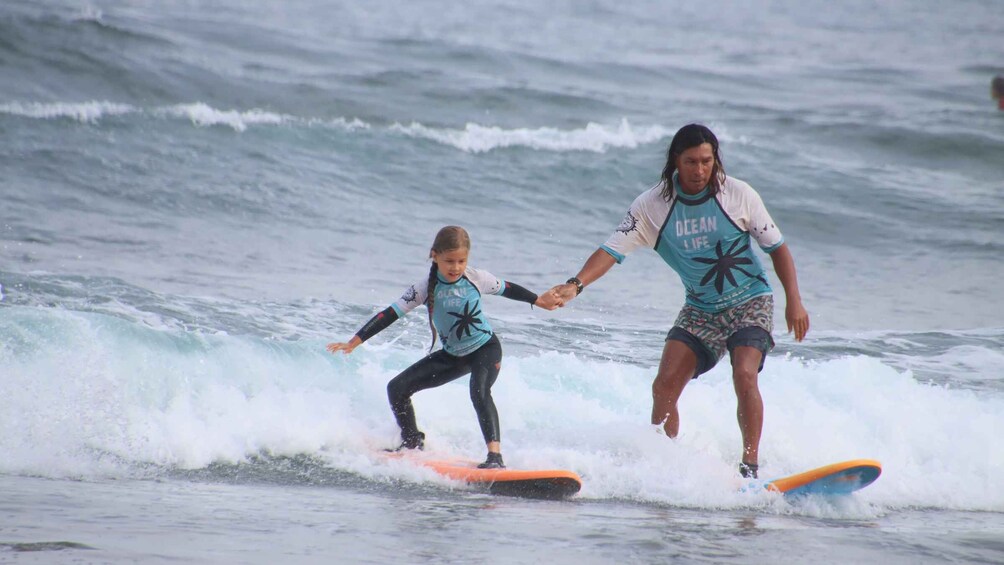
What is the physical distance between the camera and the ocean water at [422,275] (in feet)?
16.8

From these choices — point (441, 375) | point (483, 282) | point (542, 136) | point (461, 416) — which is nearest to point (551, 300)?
point (483, 282)

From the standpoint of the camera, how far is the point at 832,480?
18.2 ft

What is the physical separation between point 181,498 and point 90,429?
150 cm

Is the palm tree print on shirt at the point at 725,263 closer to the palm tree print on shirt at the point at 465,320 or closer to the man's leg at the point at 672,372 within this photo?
the man's leg at the point at 672,372

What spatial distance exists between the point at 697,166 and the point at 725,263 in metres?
0.57

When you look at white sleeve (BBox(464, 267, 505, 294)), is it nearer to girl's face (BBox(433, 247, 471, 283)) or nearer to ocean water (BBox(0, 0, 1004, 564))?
girl's face (BBox(433, 247, 471, 283))

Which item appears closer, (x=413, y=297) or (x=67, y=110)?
(x=413, y=297)

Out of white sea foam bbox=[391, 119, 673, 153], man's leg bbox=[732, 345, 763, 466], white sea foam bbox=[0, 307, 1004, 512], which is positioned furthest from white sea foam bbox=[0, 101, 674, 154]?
man's leg bbox=[732, 345, 763, 466]

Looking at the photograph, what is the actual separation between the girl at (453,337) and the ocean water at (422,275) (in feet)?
1.26

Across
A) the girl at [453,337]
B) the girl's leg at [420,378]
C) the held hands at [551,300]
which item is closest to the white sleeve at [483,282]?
the girl at [453,337]

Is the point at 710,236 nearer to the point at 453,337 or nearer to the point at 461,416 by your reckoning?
the point at 453,337

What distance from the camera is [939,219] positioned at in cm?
1650

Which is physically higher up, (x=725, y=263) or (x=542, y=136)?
(x=542, y=136)

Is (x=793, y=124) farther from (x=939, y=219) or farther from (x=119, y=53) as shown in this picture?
(x=119, y=53)
